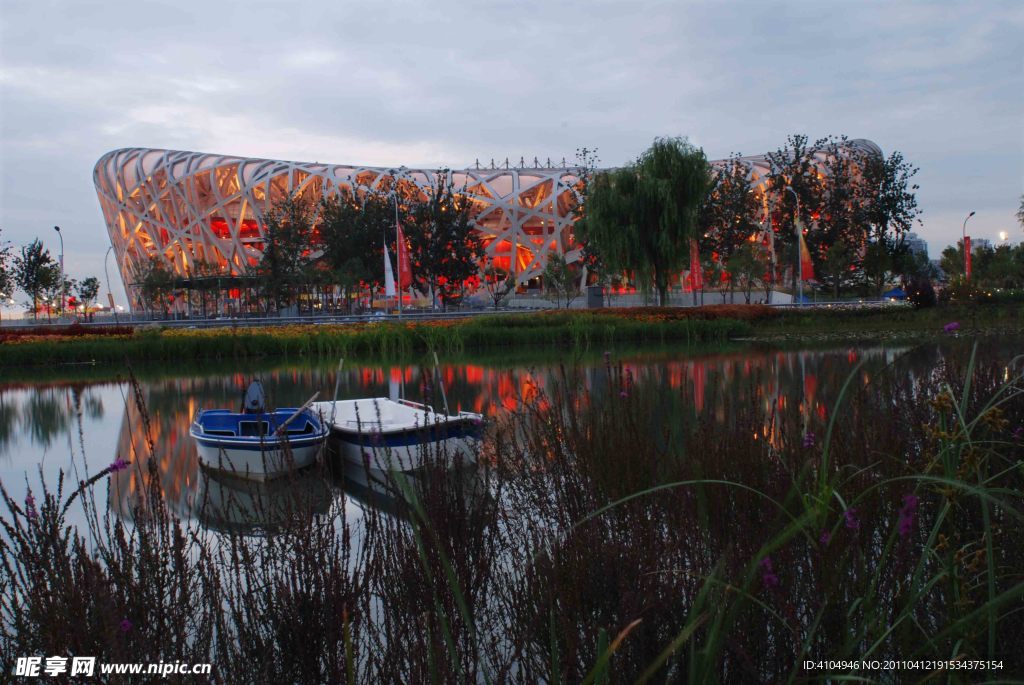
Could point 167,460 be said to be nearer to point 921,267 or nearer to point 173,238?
point 173,238

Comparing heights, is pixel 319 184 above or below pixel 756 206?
above

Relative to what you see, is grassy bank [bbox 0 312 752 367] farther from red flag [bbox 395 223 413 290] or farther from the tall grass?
the tall grass

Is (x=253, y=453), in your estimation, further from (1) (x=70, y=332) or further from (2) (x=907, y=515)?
(1) (x=70, y=332)

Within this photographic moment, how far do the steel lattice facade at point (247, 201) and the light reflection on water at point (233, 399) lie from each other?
39526mm

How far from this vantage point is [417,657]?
2301mm

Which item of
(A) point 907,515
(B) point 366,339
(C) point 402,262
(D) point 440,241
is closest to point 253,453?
(A) point 907,515

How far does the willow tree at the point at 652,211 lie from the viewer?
2998 centimetres

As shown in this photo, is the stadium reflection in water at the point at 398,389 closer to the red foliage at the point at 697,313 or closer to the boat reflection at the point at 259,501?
the boat reflection at the point at 259,501

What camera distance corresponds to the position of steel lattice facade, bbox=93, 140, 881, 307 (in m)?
59.0

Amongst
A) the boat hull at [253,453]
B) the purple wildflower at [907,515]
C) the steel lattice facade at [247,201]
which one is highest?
the steel lattice facade at [247,201]

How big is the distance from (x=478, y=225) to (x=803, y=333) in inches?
1441

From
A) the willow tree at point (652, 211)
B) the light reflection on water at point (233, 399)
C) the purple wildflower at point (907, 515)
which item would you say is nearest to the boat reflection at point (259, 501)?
the light reflection on water at point (233, 399)

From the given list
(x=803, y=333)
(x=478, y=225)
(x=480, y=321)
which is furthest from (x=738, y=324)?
(x=478, y=225)

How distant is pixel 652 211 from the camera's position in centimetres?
3028
